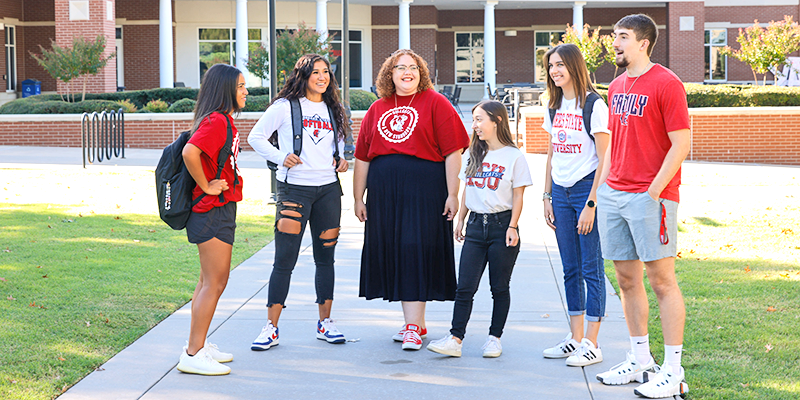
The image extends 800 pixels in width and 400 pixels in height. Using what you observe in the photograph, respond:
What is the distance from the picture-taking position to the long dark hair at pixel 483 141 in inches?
173

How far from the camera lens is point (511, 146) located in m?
4.45

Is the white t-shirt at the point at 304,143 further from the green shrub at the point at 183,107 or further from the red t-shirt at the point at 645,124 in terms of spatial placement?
the green shrub at the point at 183,107

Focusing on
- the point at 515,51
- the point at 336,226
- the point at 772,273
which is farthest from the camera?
the point at 515,51

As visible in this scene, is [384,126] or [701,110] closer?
[384,126]

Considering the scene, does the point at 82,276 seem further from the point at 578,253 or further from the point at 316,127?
the point at 578,253

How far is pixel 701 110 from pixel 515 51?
22.4m

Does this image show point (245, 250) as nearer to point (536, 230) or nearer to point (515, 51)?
point (536, 230)

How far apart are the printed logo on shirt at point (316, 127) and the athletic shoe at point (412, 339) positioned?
1248mm

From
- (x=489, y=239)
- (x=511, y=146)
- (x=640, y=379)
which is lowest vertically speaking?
(x=640, y=379)

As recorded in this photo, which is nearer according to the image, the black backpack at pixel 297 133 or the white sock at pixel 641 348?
the white sock at pixel 641 348

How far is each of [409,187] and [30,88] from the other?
31598 millimetres

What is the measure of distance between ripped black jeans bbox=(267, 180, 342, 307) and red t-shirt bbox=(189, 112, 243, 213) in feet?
1.81

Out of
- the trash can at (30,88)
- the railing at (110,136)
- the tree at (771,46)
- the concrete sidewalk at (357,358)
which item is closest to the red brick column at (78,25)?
the railing at (110,136)

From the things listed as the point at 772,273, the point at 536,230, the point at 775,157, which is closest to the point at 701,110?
the point at 775,157
